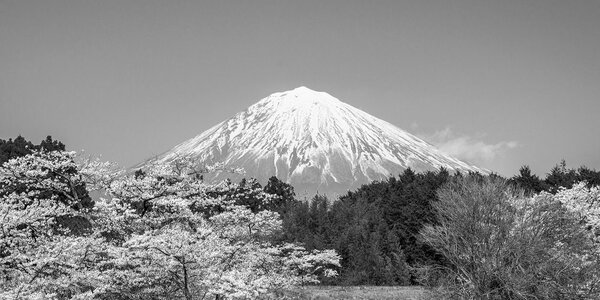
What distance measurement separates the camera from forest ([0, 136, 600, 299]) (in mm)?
13312

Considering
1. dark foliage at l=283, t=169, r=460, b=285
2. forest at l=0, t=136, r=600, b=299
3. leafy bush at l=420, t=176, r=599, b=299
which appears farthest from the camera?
dark foliage at l=283, t=169, r=460, b=285

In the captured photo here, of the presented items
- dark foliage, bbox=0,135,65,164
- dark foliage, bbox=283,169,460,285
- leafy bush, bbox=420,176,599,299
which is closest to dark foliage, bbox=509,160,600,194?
dark foliage, bbox=283,169,460,285

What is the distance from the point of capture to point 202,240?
13.9 m

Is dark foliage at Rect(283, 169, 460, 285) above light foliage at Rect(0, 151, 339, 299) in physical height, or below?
above

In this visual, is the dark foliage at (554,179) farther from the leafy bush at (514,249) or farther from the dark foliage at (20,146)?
the dark foliage at (20,146)

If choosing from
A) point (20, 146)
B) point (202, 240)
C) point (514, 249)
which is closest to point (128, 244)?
point (202, 240)

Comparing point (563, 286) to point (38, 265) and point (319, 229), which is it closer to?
point (38, 265)

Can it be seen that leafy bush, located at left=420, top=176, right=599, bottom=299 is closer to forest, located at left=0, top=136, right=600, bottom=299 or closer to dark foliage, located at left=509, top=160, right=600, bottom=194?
forest, located at left=0, top=136, right=600, bottom=299

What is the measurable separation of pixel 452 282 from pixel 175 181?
16194 mm

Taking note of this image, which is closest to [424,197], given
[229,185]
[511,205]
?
[511,205]

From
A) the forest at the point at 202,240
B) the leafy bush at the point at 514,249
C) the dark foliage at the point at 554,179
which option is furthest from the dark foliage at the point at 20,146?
the dark foliage at the point at 554,179

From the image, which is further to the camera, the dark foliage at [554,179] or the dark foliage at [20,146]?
the dark foliage at [554,179]

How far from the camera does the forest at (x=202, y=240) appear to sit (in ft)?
43.7

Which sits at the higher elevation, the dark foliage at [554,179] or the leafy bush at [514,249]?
the dark foliage at [554,179]
